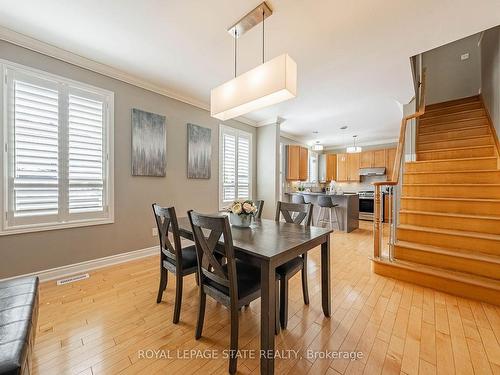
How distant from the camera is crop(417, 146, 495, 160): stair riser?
11.0 ft

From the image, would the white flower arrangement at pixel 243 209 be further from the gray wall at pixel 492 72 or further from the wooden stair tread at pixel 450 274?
the gray wall at pixel 492 72

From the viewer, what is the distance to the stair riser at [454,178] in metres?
2.91

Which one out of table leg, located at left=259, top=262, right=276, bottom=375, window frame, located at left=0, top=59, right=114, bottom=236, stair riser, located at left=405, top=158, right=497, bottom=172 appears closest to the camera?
table leg, located at left=259, top=262, right=276, bottom=375

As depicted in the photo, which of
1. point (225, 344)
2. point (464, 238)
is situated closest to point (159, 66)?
point (225, 344)

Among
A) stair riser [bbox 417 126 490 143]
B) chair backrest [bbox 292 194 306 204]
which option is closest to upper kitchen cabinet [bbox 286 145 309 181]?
chair backrest [bbox 292 194 306 204]

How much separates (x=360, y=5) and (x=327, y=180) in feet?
22.3

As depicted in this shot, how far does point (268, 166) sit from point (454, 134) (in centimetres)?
355

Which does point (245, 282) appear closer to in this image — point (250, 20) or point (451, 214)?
point (250, 20)

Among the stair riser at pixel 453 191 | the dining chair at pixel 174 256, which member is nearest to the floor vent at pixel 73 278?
the dining chair at pixel 174 256

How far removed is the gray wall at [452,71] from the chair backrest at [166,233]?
6220 mm

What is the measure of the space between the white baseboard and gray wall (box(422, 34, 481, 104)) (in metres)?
6.90

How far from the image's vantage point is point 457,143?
12.4ft

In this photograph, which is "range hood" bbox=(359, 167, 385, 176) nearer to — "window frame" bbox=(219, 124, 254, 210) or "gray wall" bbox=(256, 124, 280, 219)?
"gray wall" bbox=(256, 124, 280, 219)

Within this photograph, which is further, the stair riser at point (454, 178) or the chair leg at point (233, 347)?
the stair riser at point (454, 178)
